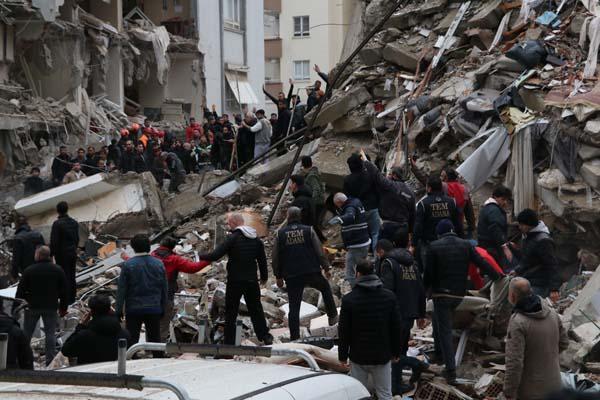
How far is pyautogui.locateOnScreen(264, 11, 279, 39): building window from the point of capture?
193 feet

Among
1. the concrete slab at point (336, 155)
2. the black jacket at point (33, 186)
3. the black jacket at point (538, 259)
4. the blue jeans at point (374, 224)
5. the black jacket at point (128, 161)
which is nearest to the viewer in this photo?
the black jacket at point (538, 259)

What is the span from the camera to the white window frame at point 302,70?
58188 millimetres

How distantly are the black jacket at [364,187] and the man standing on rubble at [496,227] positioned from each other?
248cm

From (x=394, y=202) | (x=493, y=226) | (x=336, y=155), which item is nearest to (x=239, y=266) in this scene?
(x=493, y=226)

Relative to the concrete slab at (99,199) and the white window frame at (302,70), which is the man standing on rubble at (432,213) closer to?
the concrete slab at (99,199)

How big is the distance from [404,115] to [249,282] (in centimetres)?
733

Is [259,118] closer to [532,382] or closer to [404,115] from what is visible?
[404,115]

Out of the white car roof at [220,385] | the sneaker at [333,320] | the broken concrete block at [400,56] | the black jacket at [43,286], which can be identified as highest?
the broken concrete block at [400,56]

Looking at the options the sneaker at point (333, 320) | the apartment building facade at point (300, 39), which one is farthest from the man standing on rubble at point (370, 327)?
the apartment building facade at point (300, 39)

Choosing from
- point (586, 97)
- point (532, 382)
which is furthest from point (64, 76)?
point (532, 382)

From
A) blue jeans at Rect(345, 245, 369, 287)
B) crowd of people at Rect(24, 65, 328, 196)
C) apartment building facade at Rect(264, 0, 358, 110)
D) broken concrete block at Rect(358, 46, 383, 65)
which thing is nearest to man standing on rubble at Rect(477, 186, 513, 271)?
blue jeans at Rect(345, 245, 369, 287)

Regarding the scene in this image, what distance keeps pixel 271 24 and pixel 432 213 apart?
48897 mm

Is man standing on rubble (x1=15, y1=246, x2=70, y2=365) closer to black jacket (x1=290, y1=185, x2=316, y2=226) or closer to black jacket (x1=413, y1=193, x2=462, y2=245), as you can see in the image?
black jacket (x1=290, y1=185, x2=316, y2=226)

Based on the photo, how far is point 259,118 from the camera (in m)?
21.6
